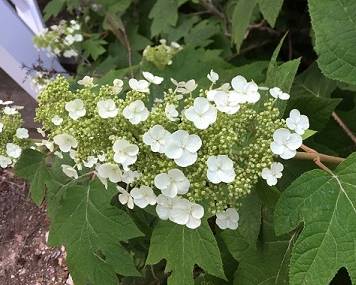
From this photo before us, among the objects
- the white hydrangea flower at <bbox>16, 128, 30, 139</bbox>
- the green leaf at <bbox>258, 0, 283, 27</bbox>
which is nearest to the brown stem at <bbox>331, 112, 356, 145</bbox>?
the green leaf at <bbox>258, 0, 283, 27</bbox>

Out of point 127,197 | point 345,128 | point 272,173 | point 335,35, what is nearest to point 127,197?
point 127,197

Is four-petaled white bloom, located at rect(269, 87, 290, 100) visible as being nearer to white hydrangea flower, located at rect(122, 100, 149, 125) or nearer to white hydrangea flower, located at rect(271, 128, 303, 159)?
white hydrangea flower, located at rect(271, 128, 303, 159)

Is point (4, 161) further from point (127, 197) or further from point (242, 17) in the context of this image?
point (242, 17)

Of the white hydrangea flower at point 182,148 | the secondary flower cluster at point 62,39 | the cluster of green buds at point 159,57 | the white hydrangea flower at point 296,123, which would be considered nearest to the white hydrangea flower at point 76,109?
the white hydrangea flower at point 182,148

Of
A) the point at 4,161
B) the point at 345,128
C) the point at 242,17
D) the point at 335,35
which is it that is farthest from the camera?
the point at 242,17

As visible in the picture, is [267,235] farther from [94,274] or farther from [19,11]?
[19,11]
